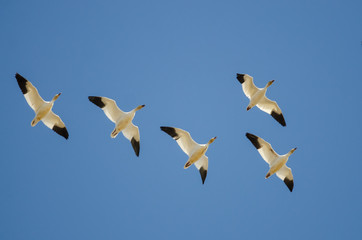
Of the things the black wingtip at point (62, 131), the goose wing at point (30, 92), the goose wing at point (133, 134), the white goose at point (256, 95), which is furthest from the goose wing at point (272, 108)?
the goose wing at point (30, 92)

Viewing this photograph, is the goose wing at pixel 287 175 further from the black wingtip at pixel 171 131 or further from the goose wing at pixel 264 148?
the black wingtip at pixel 171 131

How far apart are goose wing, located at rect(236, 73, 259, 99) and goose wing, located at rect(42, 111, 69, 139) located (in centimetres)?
843

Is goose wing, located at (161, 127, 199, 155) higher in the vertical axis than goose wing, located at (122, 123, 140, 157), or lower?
lower

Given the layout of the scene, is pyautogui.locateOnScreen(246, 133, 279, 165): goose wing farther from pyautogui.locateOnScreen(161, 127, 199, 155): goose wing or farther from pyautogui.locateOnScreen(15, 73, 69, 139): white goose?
pyautogui.locateOnScreen(15, 73, 69, 139): white goose

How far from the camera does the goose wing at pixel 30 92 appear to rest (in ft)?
64.3

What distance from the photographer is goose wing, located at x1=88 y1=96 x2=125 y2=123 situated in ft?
66.0

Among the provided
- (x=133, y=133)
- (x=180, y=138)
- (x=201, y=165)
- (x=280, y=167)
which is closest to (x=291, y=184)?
(x=280, y=167)

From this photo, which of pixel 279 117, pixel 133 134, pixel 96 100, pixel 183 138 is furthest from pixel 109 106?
pixel 279 117

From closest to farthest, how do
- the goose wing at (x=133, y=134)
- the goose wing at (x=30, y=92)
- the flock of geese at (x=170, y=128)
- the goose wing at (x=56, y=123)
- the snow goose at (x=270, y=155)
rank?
the goose wing at (x=30, y=92) < the flock of geese at (x=170, y=128) < the snow goose at (x=270, y=155) < the goose wing at (x=56, y=123) < the goose wing at (x=133, y=134)

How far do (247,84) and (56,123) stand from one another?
29.9ft

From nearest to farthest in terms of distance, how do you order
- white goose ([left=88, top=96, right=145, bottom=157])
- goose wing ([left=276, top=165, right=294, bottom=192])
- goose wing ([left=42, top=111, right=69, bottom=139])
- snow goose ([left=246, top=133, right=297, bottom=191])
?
Result: 1. white goose ([left=88, top=96, right=145, bottom=157])
2. snow goose ([left=246, top=133, right=297, bottom=191])
3. goose wing ([left=42, top=111, right=69, bottom=139])
4. goose wing ([left=276, top=165, right=294, bottom=192])

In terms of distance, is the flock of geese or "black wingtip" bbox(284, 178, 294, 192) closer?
the flock of geese

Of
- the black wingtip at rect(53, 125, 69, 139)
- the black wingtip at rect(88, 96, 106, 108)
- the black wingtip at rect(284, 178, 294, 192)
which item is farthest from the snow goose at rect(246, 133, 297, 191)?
the black wingtip at rect(53, 125, 69, 139)

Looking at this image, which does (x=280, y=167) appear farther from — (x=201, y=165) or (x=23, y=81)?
(x=23, y=81)
